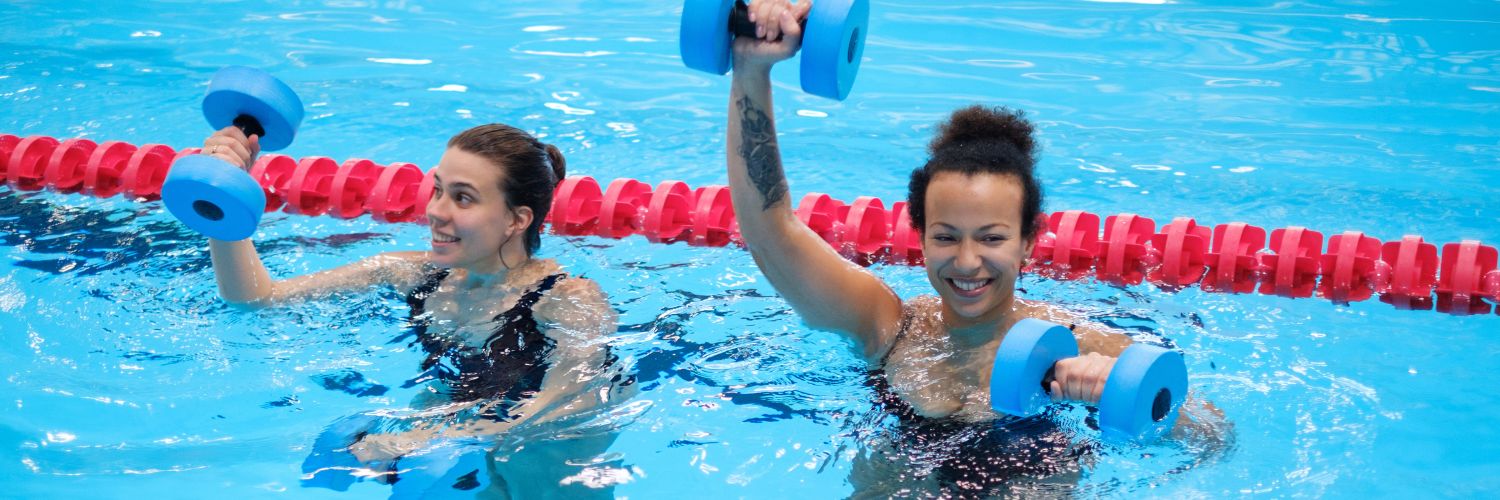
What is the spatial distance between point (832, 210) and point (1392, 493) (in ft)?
8.61

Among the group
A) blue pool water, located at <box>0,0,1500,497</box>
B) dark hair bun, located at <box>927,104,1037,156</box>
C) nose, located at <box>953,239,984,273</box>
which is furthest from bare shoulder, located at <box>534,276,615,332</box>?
nose, located at <box>953,239,984,273</box>

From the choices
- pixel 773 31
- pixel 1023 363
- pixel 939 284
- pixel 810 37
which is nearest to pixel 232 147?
pixel 773 31

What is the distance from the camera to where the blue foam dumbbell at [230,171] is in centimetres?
391

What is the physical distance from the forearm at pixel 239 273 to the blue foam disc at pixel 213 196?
12.7 inches

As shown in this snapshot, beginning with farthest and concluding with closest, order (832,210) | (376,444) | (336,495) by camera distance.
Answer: (832,210)
(336,495)
(376,444)

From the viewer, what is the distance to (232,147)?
4289 mm

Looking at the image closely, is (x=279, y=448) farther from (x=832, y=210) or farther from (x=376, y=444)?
(x=832, y=210)

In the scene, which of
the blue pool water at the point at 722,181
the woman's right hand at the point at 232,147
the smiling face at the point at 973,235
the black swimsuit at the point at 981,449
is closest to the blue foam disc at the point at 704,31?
the smiling face at the point at 973,235

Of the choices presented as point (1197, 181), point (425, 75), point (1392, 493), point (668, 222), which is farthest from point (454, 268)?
point (425, 75)

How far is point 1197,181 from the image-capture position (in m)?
7.08

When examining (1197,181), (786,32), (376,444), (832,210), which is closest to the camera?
(786,32)

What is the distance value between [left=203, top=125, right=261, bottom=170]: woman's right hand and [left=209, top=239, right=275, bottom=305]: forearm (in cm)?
28

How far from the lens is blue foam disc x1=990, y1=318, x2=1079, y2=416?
285cm

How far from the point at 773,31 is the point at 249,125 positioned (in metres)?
2.15
